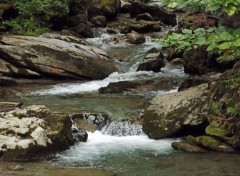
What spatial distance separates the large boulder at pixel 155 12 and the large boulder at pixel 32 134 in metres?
17.4

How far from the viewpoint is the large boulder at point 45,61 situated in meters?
14.6

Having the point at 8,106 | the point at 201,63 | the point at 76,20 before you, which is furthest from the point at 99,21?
the point at 8,106

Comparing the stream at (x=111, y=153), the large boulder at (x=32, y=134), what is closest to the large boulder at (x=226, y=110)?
the stream at (x=111, y=153)

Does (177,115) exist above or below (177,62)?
below

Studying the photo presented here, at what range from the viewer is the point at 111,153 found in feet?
27.8

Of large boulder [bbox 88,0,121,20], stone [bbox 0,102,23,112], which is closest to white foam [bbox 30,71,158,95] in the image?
stone [bbox 0,102,23,112]

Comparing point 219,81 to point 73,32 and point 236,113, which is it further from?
point 73,32

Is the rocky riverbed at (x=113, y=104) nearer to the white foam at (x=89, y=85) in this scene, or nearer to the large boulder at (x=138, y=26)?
the white foam at (x=89, y=85)

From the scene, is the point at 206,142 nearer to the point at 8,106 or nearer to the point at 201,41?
the point at 201,41

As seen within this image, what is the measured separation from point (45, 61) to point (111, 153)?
23.6 feet

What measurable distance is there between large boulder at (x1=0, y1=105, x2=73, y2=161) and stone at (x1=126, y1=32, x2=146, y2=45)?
39.5 feet

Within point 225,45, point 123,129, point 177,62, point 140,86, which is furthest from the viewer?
point 177,62

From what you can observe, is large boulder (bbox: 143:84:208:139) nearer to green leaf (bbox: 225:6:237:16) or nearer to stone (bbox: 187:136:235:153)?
stone (bbox: 187:136:235:153)

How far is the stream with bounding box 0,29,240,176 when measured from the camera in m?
7.29
